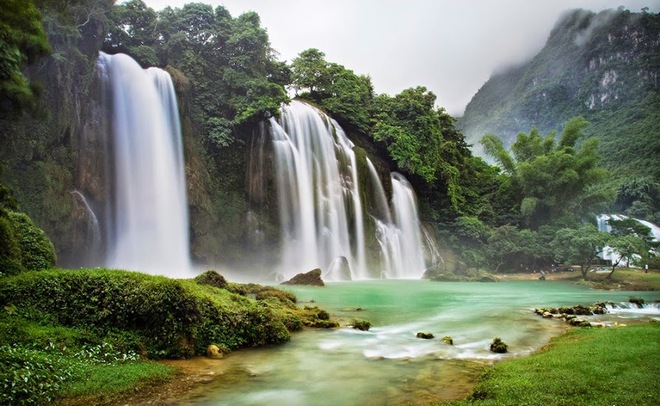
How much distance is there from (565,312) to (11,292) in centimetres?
1359

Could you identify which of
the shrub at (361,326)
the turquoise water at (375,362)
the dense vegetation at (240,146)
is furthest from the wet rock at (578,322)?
the dense vegetation at (240,146)

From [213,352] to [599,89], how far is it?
109953mm

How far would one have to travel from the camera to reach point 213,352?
7105 mm

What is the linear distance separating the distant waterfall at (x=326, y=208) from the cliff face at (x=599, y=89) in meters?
47.1

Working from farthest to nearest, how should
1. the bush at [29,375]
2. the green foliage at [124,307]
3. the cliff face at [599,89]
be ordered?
the cliff face at [599,89]
the green foliage at [124,307]
the bush at [29,375]

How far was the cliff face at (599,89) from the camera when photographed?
68.6 meters

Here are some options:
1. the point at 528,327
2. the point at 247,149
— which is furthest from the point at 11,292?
the point at 247,149

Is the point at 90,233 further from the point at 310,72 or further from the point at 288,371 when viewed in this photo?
the point at 310,72

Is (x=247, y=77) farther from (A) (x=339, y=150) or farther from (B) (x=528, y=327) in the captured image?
(B) (x=528, y=327)

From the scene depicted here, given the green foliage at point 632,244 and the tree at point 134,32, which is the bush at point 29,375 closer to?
the tree at point 134,32

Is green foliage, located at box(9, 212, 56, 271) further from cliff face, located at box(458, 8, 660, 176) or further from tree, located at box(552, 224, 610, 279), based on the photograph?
cliff face, located at box(458, 8, 660, 176)

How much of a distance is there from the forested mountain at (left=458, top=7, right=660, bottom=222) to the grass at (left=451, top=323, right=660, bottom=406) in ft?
188

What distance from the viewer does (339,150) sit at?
32438 millimetres

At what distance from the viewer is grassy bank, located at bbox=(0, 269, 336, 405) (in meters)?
4.77
